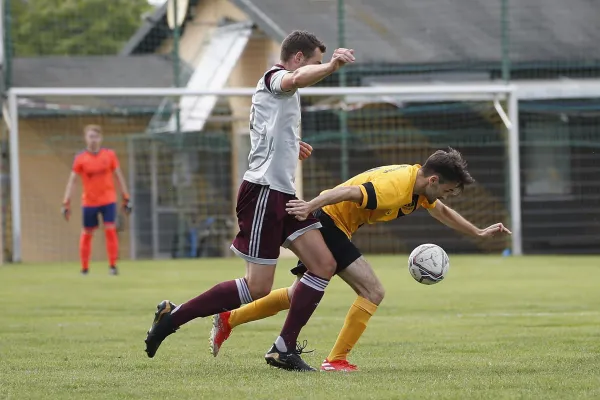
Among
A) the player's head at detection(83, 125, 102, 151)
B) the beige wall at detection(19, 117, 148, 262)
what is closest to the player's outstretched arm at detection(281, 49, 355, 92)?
the player's head at detection(83, 125, 102, 151)

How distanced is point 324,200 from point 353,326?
826 mm

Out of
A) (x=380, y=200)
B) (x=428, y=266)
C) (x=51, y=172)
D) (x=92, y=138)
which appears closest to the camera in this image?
(x=380, y=200)

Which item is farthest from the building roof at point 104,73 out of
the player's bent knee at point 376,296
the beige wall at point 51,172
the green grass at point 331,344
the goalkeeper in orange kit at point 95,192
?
the player's bent knee at point 376,296

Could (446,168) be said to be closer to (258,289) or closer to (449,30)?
(258,289)

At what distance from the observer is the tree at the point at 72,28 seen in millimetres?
23984

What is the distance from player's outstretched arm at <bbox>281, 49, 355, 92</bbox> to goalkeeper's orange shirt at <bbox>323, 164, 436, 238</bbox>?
2.20 ft

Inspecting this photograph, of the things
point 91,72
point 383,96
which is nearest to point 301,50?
point 383,96

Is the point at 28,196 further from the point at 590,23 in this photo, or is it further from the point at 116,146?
the point at 590,23

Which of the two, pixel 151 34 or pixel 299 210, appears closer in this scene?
pixel 299 210

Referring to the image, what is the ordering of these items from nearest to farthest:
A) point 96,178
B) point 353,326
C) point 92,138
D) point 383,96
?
1. point 353,326
2. point 92,138
3. point 96,178
4. point 383,96

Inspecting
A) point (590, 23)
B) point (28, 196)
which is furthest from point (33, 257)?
point (590, 23)

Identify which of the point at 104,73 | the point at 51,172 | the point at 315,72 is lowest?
the point at 51,172

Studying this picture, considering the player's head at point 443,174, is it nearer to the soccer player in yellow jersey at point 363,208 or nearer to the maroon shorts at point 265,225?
the soccer player in yellow jersey at point 363,208

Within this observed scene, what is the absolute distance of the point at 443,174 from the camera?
6.84 m
